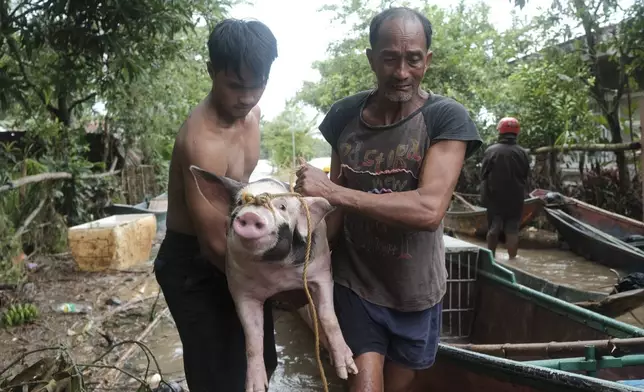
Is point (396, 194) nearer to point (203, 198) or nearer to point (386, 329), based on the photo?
point (386, 329)

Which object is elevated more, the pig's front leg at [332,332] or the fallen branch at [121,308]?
the pig's front leg at [332,332]

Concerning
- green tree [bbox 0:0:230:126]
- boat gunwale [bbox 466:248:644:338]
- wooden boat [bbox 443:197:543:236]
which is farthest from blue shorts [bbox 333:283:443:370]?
wooden boat [bbox 443:197:543:236]

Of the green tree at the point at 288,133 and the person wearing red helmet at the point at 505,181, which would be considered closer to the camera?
the person wearing red helmet at the point at 505,181

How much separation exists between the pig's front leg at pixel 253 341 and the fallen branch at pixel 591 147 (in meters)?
8.99

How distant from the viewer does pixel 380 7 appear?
1741 cm

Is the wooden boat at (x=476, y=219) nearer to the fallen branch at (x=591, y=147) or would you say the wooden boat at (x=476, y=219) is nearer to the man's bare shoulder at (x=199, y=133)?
the fallen branch at (x=591, y=147)

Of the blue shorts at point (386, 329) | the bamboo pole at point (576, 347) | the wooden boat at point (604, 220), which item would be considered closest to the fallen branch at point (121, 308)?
the bamboo pole at point (576, 347)

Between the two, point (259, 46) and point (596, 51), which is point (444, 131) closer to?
point (259, 46)

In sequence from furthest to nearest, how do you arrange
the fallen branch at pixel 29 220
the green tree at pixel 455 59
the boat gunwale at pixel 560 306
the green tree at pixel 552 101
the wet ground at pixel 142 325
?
1. the green tree at pixel 455 59
2. the green tree at pixel 552 101
3. the fallen branch at pixel 29 220
4. the wet ground at pixel 142 325
5. the boat gunwale at pixel 560 306

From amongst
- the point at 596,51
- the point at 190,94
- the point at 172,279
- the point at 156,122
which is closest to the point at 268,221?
the point at 172,279

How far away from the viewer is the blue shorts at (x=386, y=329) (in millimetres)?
2510

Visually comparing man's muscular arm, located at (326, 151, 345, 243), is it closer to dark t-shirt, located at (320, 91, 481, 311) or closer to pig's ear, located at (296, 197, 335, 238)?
dark t-shirt, located at (320, 91, 481, 311)

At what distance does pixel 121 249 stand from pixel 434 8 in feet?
37.1

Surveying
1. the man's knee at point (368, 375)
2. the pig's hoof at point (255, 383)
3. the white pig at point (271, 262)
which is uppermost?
the white pig at point (271, 262)
